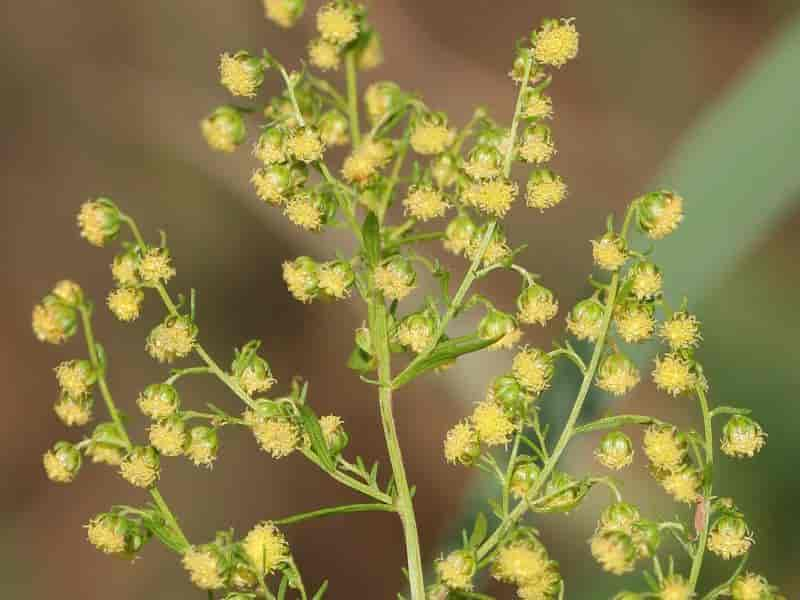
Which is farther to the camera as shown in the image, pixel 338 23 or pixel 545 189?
pixel 338 23

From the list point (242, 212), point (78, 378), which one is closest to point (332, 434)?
point (78, 378)

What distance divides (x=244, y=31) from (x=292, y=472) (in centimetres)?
153

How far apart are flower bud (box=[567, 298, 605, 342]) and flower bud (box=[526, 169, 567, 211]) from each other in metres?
0.13

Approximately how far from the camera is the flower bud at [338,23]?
144 centimetres

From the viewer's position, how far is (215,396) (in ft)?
11.4

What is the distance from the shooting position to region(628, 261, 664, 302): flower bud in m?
1.23

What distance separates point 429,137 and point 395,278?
225 millimetres

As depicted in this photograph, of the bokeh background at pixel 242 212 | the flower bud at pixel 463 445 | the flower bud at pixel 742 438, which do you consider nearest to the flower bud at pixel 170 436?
the flower bud at pixel 463 445

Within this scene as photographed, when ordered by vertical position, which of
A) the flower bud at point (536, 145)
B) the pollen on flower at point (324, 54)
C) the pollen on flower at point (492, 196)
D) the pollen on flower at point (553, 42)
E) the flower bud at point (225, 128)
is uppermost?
the pollen on flower at point (553, 42)

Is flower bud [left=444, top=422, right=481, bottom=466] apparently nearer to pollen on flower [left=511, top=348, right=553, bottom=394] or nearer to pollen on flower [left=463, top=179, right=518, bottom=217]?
pollen on flower [left=511, top=348, right=553, bottom=394]

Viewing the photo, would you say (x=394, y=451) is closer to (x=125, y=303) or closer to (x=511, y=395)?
(x=511, y=395)

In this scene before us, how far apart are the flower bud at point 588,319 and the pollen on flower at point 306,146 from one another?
35 cm

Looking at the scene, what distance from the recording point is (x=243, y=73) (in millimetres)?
1367

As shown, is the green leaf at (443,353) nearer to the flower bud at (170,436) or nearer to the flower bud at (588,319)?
the flower bud at (588,319)
